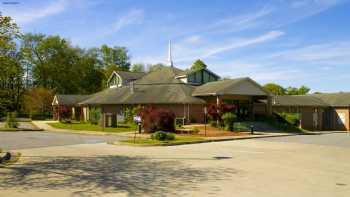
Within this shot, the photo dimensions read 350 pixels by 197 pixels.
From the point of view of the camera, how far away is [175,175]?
1169cm

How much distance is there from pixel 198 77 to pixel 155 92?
6.41 m

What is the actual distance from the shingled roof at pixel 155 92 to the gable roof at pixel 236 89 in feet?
5.22

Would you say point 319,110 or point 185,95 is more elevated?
point 185,95

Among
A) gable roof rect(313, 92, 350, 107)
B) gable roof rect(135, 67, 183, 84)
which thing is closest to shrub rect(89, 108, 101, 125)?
gable roof rect(135, 67, 183, 84)

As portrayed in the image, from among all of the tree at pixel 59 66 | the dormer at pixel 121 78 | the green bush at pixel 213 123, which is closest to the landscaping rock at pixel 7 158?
the green bush at pixel 213 123

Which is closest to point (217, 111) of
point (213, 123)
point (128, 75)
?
point (213, 123)

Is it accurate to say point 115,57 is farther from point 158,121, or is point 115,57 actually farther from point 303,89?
point 158,121

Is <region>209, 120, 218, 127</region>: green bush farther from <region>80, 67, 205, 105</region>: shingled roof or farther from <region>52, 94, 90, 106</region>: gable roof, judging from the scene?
<region>52, 94, 90, 106</region>: gable roof

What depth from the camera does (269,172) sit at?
40.6 ft

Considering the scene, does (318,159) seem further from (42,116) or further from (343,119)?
(42,116)

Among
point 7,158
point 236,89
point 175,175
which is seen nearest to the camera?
point 175,175

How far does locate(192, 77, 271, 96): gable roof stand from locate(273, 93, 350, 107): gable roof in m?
6.46

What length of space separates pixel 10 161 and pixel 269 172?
31.3ft

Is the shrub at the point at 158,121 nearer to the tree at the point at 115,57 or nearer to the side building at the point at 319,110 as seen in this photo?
the side building at the point at 319,110
